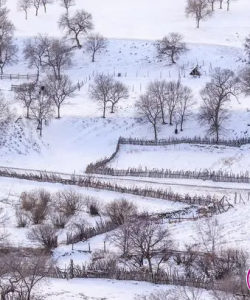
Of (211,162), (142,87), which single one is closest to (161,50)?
(142,87)

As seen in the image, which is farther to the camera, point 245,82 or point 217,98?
point 245,82

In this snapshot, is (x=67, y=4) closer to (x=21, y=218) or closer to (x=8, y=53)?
(x=8, y=53)

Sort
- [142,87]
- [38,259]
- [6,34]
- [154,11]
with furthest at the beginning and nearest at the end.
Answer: [154,11]
[6,34]
[142,87]
[38,259]

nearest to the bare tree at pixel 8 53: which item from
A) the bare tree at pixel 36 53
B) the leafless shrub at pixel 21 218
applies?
the bare tree at pixel 36 53

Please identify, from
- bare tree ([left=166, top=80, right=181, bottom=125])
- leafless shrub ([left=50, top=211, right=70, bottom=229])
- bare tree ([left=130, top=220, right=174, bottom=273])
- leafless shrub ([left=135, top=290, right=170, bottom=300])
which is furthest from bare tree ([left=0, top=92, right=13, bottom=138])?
leafless shrub ([left=135, top=290, right=170, bottom=300])

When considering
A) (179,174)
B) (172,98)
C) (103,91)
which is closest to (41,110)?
(103,91)

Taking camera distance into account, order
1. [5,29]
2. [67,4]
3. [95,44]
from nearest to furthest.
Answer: [95,44], [5,29], [67,4]

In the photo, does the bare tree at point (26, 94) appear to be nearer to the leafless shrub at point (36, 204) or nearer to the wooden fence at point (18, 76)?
the wooden fence at point (18, 76)

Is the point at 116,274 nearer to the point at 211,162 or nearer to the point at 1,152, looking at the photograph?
the point at 211,162
